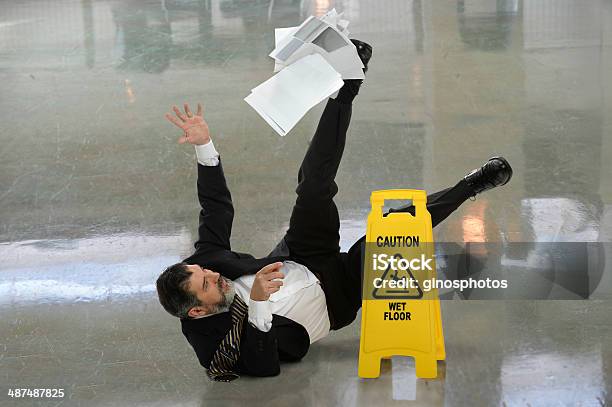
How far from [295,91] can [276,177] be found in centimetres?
169

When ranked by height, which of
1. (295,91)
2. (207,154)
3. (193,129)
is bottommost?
(207,154)

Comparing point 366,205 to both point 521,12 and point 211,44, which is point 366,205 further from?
point 521,12

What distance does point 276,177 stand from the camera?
16.2ft

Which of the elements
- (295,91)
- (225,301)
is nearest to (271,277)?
(225,301)

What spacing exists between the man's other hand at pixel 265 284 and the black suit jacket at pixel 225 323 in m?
0.12

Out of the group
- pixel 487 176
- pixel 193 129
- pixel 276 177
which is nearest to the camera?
pixel 193 129

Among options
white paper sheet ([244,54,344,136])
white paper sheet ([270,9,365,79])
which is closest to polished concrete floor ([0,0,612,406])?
white paper sheet ([244,54,344,136])

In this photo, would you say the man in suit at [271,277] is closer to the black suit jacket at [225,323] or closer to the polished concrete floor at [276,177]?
the black suit jacket at [225,323]

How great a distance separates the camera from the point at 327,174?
3520 millimetres

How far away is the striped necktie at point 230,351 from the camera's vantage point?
10.1 ft

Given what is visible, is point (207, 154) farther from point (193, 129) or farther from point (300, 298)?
point (300, 298)

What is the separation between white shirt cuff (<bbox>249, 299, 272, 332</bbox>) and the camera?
9.89ft

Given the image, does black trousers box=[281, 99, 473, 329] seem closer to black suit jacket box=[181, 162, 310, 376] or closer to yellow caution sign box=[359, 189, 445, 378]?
black suit jacket box=[181, 162, 310, 376]

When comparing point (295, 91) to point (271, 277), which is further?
point (295, 91)
